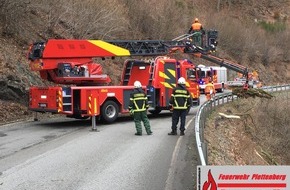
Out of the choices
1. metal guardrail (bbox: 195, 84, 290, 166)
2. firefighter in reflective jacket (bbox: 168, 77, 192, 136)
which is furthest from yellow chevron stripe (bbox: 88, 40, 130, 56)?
firefighter in reflective jacket (bbox: 168, 77, 192, 136)

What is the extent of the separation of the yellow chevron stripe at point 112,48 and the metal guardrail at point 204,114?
3.79 meters

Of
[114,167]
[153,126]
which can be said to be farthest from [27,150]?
[153,126]

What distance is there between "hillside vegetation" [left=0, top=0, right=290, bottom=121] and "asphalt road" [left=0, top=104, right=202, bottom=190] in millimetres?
4929

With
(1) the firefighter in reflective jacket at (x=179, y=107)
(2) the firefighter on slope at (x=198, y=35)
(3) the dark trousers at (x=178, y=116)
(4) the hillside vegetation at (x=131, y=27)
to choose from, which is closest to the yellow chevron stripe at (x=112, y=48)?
(4) the hillside vegetation at (x=131, y=27)

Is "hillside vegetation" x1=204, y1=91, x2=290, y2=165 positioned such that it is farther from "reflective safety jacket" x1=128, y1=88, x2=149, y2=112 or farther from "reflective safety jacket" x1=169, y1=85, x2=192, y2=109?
"reflective safety jacket" x1=128, y1=88, x2=149, y2=112

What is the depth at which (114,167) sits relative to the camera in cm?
941

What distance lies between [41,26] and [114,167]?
19.6m

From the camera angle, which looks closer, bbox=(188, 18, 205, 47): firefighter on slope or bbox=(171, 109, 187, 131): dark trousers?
bbox=(171, 109, 187, 131): dark trousers

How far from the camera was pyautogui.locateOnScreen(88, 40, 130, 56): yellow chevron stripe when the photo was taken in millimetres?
17823

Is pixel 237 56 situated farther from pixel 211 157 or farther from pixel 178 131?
pixel 211 157

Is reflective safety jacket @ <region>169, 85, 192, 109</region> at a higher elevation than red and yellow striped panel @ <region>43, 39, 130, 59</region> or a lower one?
lower

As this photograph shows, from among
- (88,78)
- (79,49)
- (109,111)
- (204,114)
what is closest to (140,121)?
(204,114)

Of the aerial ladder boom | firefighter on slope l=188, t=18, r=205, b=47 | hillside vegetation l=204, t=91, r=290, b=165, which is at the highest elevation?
firefighter on slope l=188, t=18, r=205, b=47

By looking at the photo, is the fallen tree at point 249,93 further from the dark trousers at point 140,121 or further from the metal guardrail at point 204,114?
the dark trousers at point 140,121
